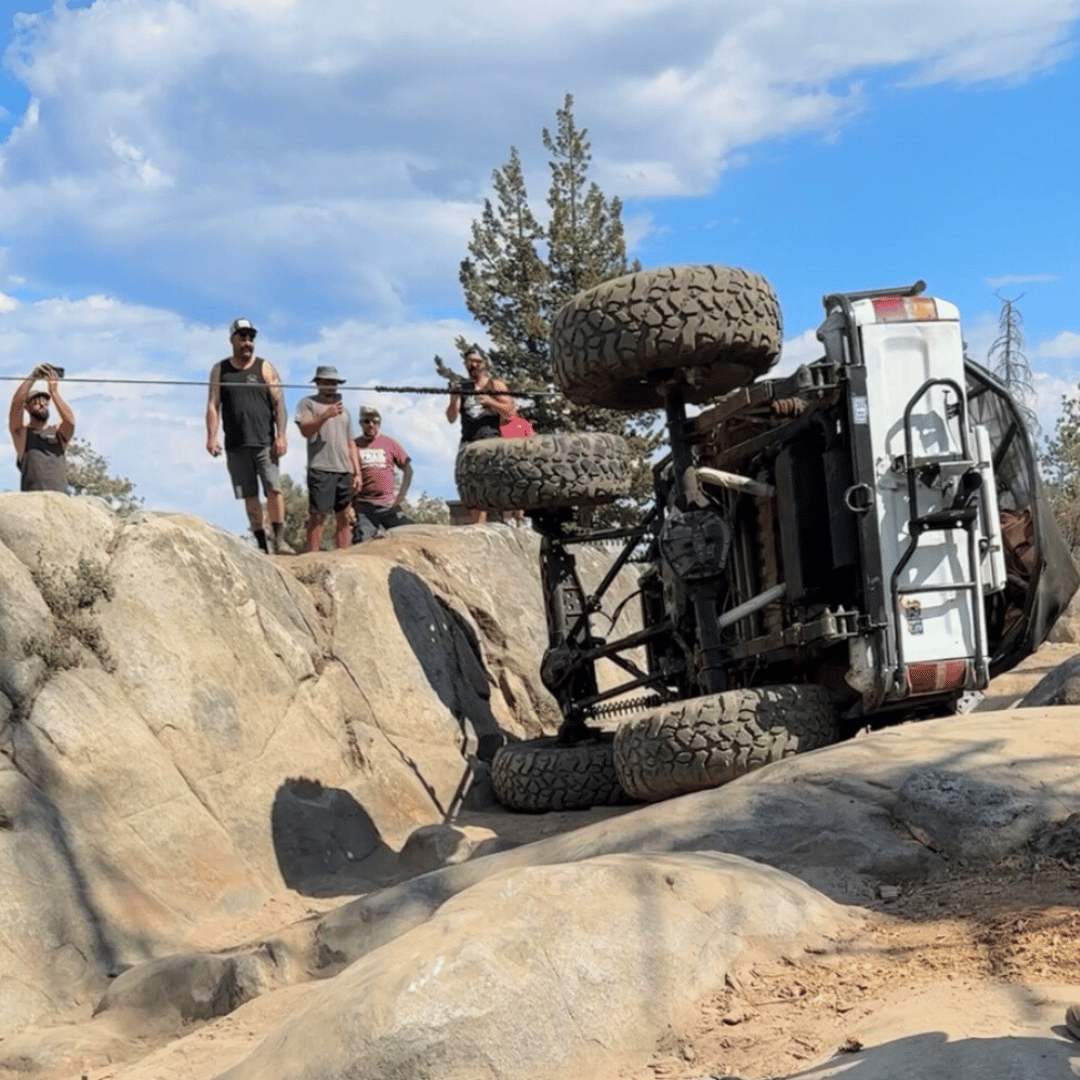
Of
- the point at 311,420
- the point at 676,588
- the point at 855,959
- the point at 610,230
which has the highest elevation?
the point at 610,230

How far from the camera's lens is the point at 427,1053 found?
A: 10.6ft

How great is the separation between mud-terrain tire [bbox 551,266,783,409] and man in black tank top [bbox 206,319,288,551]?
3.67 metres

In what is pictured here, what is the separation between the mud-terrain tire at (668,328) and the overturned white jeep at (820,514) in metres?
0.01

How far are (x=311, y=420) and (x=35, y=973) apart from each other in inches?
217

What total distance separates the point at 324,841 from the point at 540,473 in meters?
2.57

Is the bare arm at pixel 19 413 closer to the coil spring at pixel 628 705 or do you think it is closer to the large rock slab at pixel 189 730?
the large rock slab at pixel 189 730

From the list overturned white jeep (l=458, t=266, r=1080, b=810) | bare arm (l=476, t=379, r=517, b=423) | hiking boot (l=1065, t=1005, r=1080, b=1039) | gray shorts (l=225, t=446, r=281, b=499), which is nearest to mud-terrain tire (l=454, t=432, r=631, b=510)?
overturned white jeep (l=458, t=266, r=1080, b=810)

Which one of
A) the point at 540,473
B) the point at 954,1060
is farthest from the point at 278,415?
the point at 954,1060

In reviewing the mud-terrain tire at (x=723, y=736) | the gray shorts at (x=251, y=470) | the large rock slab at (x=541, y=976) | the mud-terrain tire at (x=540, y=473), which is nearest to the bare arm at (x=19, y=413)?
the gray shorts at (x=251, y=470)

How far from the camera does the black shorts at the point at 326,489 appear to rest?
11078 millimetres

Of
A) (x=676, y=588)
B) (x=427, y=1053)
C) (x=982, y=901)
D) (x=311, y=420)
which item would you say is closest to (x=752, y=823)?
(x=982, y=901)

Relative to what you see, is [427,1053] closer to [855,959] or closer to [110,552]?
[855,959]

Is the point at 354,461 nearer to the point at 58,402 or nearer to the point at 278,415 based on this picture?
the point at 278,415

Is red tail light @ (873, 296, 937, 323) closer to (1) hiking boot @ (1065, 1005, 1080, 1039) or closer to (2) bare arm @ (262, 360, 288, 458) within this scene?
(1) hiking boot @ (1065, 1005, 1080, 1039)
